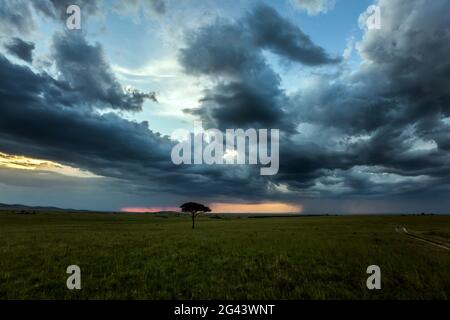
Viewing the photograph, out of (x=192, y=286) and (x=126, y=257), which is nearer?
(x=192, y=286)

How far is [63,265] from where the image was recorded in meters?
18.6

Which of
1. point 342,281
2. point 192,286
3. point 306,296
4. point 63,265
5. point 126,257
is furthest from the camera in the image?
point 126,257

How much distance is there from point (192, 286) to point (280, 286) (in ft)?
13.2

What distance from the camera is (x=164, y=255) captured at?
73.5 feet
